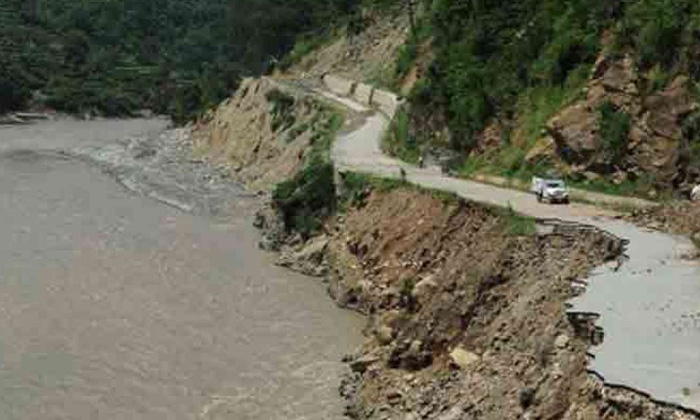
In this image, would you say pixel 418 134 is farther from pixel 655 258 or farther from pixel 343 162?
pixel 655 258

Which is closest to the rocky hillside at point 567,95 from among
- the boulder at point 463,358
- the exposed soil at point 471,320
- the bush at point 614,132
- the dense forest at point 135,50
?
the bush at point 614,132

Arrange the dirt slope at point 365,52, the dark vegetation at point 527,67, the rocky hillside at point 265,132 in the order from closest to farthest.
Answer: the dark vegetation at point 527,67
the rocky hillside at point 265,132
the dirt slope at point 365,52

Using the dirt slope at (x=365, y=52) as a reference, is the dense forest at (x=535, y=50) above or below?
above

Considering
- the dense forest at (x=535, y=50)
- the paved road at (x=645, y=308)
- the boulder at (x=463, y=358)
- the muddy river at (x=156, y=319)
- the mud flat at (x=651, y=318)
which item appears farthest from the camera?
the dense forest at (x=535, y=50)

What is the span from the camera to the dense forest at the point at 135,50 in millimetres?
122062

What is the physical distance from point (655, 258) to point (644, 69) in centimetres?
1383

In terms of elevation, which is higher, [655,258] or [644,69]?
[644,69]

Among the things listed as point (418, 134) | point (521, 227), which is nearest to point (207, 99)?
point (418, 134)

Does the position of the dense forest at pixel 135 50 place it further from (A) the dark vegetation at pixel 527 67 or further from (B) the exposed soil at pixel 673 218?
(B) the exposed soil at pixel 673 218

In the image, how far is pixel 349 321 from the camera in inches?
1417

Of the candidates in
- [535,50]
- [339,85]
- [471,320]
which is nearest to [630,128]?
[535,50]

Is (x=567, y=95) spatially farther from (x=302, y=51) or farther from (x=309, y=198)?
(x=302, y=51)

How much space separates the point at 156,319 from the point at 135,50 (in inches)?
5932

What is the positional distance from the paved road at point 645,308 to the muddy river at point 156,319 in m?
7.52
